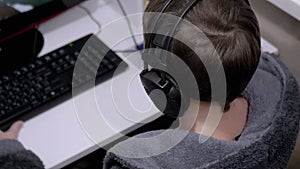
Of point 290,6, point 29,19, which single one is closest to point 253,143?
point 290,6

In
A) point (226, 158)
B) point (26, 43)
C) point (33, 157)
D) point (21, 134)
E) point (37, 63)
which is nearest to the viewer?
point (226, 158)

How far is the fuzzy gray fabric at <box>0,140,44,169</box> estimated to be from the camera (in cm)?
91

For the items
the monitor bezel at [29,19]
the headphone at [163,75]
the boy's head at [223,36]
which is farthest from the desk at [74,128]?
the boy's head at [223,36]

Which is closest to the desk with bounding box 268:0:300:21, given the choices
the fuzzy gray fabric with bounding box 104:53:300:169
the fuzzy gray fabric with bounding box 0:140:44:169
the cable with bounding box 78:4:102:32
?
the fuzzy gray fabric with bounding box 104:53:300:169

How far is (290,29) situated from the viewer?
1.08 m

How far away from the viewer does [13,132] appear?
101cm

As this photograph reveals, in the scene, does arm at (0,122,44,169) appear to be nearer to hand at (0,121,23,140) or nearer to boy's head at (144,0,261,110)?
hand at (0,121,23,140)

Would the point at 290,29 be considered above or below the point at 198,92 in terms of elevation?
below

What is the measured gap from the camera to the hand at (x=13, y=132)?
3.25ft

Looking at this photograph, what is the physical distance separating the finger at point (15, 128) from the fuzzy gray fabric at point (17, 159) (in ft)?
0.26

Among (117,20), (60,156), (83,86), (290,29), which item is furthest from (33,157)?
(290,29)

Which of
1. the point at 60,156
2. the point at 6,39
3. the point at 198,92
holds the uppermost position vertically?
the point at 198,92

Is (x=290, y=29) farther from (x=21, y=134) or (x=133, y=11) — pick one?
(x=21, y=134)

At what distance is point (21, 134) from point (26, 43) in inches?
11.6
